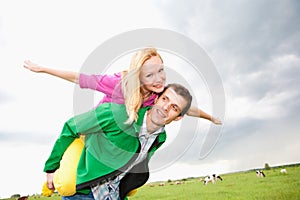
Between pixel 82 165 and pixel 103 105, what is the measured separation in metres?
0.31

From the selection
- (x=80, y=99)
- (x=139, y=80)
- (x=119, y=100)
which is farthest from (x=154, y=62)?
(x=80, y=99)

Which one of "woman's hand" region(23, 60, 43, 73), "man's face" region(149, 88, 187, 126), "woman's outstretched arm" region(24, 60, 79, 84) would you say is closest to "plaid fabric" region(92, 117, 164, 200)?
"man's face" region(149, 88, 187, 126)

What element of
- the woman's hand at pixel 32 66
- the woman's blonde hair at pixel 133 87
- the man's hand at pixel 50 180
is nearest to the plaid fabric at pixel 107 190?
the man's hand at pixel 50 180

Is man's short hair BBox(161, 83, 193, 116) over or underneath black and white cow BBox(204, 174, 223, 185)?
underneath

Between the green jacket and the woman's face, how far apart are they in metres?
0.11

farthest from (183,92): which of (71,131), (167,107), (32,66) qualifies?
(32,66)

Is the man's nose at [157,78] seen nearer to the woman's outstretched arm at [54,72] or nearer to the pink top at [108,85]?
the pink top at [108,85]

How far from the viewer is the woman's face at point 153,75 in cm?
169

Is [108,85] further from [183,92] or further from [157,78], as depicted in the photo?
[183,92]

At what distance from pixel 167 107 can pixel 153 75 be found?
163 millimetres

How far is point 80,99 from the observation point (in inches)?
65.7

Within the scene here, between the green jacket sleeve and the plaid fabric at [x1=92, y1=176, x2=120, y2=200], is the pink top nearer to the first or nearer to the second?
A: the green jacket sleeve

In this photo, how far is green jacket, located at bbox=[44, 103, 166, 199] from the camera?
1671 millimetres

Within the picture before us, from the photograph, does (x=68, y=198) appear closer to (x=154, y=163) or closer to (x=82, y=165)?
(x=82, y=165)
